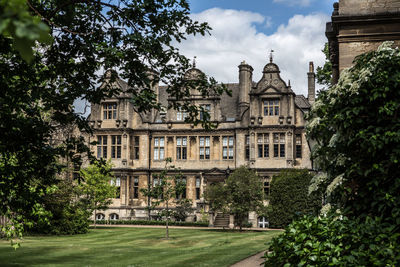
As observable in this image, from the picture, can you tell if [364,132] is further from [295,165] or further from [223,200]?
[295,165]

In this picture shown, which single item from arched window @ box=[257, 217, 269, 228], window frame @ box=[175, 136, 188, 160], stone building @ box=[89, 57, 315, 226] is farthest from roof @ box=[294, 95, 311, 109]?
arched window @ box=[257, 217, 269, 228]

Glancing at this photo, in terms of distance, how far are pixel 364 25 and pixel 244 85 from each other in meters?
35.8

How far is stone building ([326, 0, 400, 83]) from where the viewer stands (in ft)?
35.8

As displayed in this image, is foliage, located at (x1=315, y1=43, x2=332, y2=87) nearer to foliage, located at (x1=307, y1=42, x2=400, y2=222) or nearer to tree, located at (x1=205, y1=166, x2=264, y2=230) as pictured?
tree, located at (x1=205, y1=166, x2=264, y2=230)

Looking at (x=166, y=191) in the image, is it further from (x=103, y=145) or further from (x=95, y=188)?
(x=103, y=145)

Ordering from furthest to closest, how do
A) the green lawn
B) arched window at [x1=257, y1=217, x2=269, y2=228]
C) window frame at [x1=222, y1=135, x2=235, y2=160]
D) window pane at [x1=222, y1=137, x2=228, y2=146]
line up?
1. window pane at [x1=222, y1=137, x2=228, y2=146]
2. window frame at [x1=222, y1=135, x2=235, y2=160]
3. arched window at [x1=257, y1=217, x2=269, y2=228]
4. the green lawn

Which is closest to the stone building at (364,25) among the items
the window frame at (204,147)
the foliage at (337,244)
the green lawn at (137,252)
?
the foliage at (337,244)

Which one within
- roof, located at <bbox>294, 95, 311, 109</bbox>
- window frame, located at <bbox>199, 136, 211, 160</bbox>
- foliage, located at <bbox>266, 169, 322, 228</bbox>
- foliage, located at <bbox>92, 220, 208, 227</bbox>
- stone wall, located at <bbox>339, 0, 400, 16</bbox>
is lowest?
foliage, located at <bbox>92, 220, 208, 227</bbox>

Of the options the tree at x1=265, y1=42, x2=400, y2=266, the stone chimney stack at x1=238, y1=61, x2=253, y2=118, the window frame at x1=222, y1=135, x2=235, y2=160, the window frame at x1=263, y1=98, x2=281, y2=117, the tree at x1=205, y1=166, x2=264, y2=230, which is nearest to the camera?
the tree at x1=265, y1=42, x2=400, y2=266

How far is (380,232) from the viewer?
6.75 m

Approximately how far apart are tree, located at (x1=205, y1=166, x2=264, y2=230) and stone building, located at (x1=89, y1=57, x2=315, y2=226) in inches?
351

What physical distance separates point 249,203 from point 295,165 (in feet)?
36.3

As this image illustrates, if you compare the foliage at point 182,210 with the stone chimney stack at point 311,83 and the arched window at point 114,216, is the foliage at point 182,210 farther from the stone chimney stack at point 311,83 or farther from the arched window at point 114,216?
the stone chimney stack at point 311,83

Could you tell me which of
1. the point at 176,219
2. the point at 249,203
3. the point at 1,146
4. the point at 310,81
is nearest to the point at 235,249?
the point at 249,203
